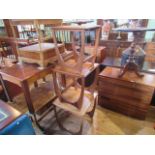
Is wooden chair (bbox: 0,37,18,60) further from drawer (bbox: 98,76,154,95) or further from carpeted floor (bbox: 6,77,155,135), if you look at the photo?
drawer (bbox: 98,76,154,95)

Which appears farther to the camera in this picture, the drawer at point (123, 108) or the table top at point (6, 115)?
the drawer at point (123, 108)

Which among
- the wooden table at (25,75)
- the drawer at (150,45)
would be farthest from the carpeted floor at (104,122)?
the drawer at (150,45)

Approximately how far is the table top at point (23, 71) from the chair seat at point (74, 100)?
1.41 ft

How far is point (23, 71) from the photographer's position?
5.08ft

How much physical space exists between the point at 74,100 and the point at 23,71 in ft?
2.35

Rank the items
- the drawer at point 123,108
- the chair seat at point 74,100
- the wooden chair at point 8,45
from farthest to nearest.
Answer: the wooden chair at point 8,45
the drawer at point 123,108
the chair seat at point 74,100

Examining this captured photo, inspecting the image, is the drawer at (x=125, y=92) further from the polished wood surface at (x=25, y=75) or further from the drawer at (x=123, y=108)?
the polished wood surface at (x=25, y=75)

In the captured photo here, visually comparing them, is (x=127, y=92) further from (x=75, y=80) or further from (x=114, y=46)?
(x=114, y=46)

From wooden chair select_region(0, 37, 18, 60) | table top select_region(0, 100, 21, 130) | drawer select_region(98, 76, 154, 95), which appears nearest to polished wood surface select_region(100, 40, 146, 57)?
drawer select_region(98, 76, 154, 95)

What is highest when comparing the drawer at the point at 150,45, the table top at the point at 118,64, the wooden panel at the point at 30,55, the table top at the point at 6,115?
the wooden panel at the point at 30,55

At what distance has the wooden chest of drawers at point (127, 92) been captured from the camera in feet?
5.69

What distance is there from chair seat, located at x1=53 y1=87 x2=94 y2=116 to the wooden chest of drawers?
14.7 inches

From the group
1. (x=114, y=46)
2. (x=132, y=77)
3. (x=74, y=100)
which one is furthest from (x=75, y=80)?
(x=114, y=46)

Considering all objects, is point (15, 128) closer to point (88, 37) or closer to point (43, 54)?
point (43, 54)
